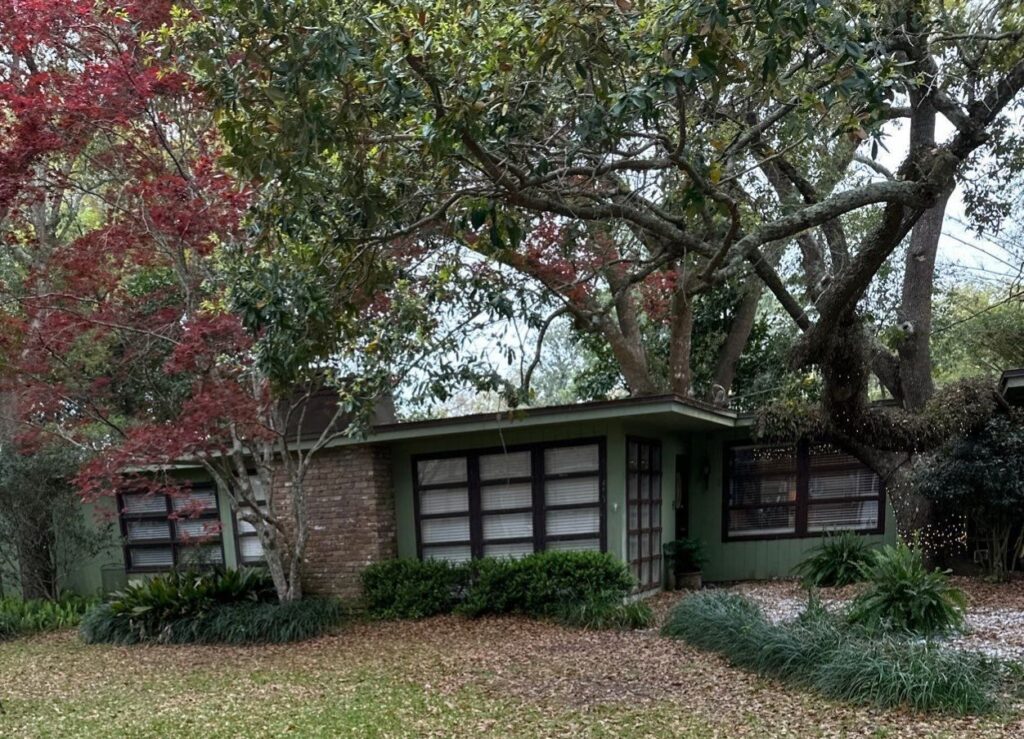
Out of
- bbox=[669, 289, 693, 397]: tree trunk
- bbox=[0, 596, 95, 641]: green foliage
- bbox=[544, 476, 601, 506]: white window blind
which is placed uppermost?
bbox=[669, 289, 693, 397]: tree trunk

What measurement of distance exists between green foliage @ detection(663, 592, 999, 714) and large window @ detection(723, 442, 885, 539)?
452cm

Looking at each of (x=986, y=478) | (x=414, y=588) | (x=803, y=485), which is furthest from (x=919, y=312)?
(x=414, y=588)

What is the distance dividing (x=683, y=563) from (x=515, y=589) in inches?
121

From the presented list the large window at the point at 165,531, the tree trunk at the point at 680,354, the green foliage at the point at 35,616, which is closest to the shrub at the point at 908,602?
the tree trunk at the point at 680,354

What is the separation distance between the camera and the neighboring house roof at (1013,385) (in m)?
9.57

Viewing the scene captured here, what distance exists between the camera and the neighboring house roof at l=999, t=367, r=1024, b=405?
9570 millimetres

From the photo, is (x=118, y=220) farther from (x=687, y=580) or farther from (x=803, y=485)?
(x=803, y=485)

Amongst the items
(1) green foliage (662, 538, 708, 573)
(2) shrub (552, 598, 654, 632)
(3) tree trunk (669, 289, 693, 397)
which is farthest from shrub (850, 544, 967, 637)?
(3) tree trunk (669, 289, 693, 397)

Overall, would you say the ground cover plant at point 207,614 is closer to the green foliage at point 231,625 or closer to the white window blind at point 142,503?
the green foliage at point 231,625

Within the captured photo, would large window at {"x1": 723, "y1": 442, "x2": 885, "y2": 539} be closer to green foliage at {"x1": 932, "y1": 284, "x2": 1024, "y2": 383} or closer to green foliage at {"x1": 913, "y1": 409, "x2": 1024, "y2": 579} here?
green foliage at {"x1": 913, "y1": 409, "x2": 1024, "y2": 579}

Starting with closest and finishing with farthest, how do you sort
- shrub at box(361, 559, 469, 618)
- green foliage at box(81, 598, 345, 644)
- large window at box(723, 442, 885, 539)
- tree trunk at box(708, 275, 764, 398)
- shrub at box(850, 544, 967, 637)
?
shrub at box(850, 544, 967, 637) < green foliage at box(81, 598, 345, 644) < shrub at box(361, 559, 469, 618) < large window at box(723, 442, 885, 539) < tree trunk at box(708, 275, 764, 398)

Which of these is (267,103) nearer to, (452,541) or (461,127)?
(461,127)

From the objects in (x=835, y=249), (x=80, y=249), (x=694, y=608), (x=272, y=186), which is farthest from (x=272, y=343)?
(x=835, y=249)

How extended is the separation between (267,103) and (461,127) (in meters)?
1.42
